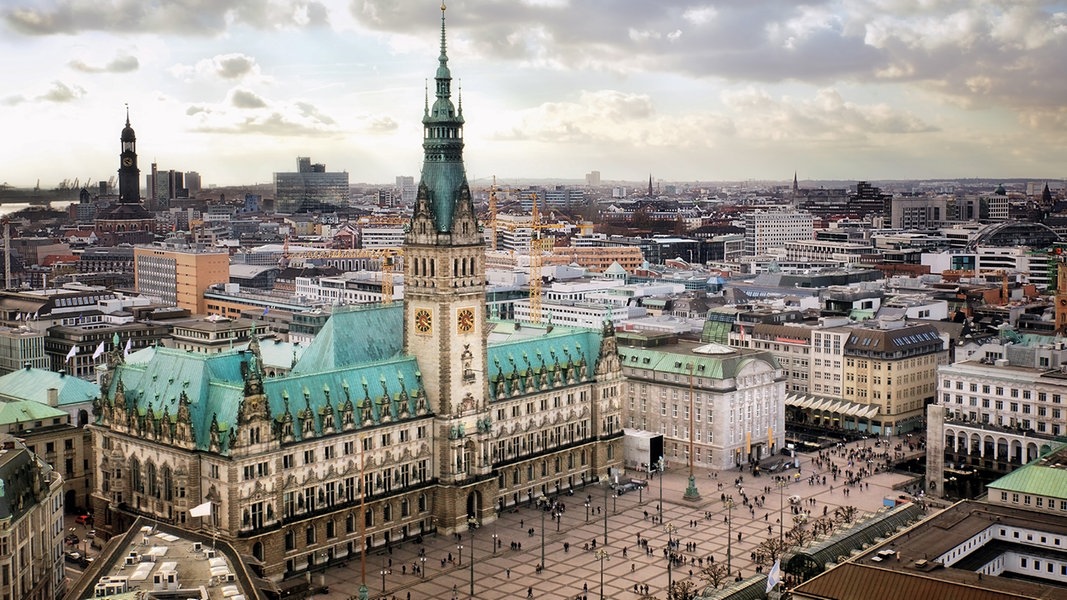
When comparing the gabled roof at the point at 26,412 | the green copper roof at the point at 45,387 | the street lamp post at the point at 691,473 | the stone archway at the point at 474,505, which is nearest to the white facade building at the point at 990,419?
the street lamp post at the point at 691,473

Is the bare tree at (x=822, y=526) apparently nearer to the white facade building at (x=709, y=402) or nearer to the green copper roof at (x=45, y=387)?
the white facade building at (x=709, y=402)

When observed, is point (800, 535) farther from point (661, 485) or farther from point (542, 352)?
point (542, 352)

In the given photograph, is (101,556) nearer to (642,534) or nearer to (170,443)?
(170,443)

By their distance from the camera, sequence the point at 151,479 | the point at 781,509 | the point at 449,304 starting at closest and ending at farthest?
the point at 151,479
the point at 449,304
the point at 781,509

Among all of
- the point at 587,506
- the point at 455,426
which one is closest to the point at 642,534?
the point at 587,506

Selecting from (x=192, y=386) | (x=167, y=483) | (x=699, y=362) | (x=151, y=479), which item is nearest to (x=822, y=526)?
(x=699, y=362)

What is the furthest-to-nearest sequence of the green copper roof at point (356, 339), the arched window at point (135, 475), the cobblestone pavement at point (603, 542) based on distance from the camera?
the green copper roof at point (356, 339)
the arched window at point (135, 475)
the cobblestone pavement at point (603, 542)
